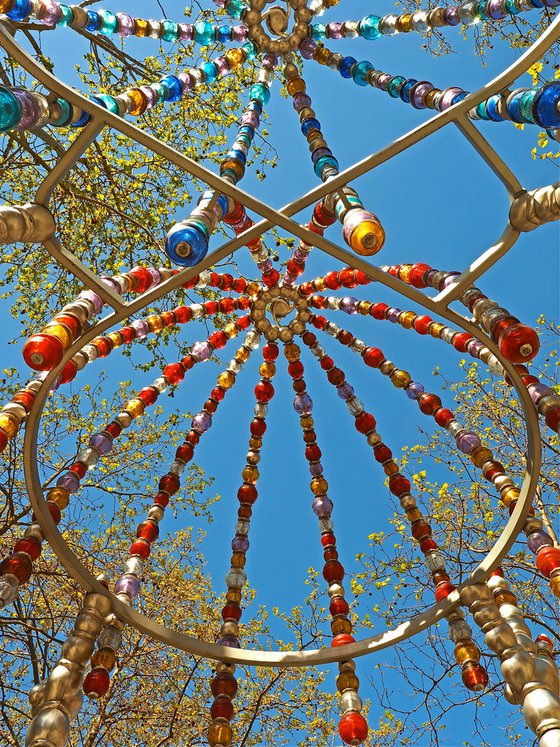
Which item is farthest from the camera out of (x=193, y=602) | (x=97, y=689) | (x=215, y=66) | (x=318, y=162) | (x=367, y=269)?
(x=193, y=602)

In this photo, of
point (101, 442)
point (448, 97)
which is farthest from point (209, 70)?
point (101, 442)

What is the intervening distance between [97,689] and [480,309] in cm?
423

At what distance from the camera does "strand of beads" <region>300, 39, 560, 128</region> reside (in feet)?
13.3

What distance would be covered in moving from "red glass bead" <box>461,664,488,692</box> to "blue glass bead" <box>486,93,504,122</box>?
4426 millimetres

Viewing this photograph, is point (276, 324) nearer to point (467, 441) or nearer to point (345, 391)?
point (345, 391)

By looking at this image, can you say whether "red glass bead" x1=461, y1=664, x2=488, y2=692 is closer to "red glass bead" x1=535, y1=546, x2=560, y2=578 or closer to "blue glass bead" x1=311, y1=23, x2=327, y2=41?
"red glass bead" x1=535, y1=546, x2=560, y2=578

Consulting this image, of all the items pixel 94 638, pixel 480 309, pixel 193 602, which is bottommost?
pixel 94 638

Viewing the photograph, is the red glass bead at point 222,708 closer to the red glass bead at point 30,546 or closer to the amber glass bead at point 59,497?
the red glass bead at point 30,546

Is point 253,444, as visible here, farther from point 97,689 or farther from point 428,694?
point 428,694

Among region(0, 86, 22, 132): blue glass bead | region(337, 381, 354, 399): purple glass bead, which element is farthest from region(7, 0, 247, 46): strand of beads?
region(337, 381, 354, 399): purple glass bead

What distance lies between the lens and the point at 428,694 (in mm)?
8328

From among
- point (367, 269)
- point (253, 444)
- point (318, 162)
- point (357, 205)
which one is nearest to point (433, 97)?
point (318, 162)

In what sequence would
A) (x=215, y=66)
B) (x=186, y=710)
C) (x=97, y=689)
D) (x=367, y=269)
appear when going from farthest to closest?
(x=186, y=710) < (x=215, y=66) < (x=97, y=689) < (x=367, y=269)

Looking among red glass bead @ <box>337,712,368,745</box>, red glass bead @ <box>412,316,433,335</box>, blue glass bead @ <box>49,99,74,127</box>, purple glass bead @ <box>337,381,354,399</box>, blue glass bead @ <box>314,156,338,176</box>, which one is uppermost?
purple glass bead @ <box>337,381,354,399</box>
